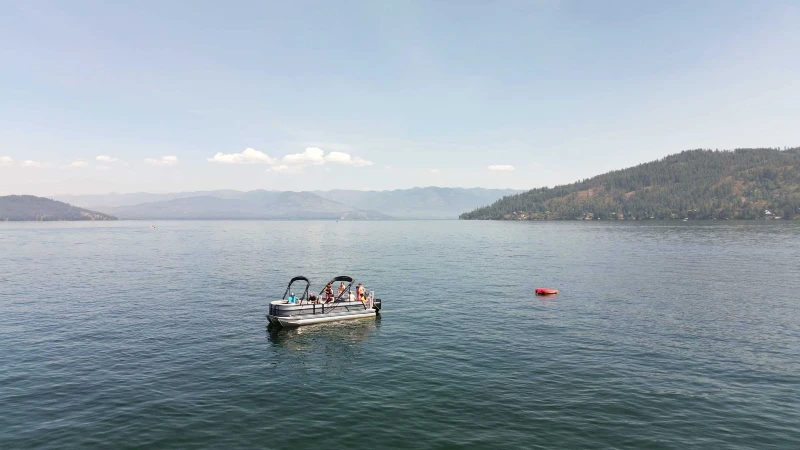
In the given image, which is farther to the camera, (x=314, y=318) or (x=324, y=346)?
(x=314, y=318)

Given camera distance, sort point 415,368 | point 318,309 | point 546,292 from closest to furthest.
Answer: point 415,368 < point 318,309 < point 546,292

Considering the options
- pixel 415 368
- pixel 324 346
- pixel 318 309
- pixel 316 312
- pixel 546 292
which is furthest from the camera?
pixel 546 292

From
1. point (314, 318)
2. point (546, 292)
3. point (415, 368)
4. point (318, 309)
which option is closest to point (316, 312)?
point (318, 309)

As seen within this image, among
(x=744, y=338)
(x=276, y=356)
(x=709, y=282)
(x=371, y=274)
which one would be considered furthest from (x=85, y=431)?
(x=709, y=282)

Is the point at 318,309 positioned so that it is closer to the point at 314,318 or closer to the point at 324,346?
the point at 314,318

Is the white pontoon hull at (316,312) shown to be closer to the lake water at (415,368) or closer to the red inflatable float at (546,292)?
the lake water at (415,368)

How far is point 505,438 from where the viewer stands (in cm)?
2116

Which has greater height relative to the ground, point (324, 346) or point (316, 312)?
point (316, 312)

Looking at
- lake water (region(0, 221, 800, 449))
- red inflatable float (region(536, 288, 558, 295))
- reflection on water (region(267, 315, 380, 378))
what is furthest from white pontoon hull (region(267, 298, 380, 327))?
red inflatable float (region(536, 288, 558, 295))

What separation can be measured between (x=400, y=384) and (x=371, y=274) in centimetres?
5236

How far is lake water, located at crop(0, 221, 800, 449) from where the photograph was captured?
2181 centimetres

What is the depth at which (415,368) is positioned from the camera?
3120cm

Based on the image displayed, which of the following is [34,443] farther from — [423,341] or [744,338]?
[744,338]

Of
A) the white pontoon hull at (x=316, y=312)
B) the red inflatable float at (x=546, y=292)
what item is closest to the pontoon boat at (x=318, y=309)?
the white pontoon hull at (x=316, y=312)
